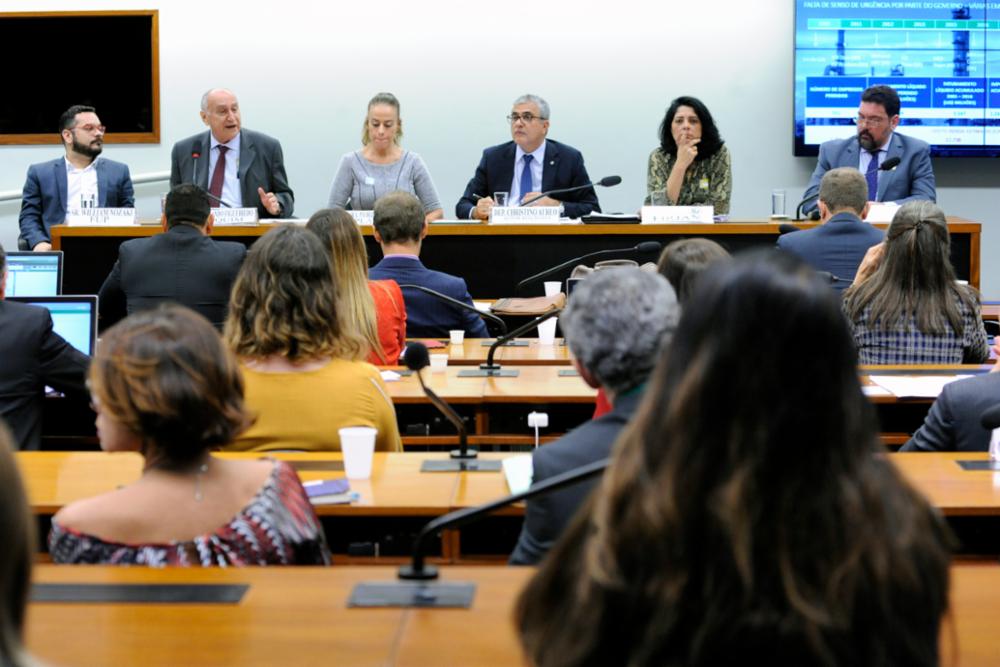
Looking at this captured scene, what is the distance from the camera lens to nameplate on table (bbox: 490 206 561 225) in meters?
7.24

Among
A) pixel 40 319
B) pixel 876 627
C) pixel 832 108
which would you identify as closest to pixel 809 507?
pixel 876 627

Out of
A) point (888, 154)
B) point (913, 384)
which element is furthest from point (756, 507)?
point (888, 154)

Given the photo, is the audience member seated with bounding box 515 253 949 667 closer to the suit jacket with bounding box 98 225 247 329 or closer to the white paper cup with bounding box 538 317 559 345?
the white paper cup with bounding box 538 317 559 345

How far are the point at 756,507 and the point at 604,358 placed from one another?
1.13 metres

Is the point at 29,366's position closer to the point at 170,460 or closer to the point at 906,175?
the point at 170,460

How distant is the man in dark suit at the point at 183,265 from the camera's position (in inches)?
221

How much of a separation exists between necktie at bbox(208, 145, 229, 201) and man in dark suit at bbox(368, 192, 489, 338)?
8.94 ft

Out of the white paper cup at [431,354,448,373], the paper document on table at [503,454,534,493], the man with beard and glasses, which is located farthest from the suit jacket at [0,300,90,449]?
the man with beard and glasses

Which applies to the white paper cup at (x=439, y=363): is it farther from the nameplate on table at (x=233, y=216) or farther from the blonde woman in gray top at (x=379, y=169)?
the blonde woman in gray top at (x=379, y=169)

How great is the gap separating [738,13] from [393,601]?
317 inches

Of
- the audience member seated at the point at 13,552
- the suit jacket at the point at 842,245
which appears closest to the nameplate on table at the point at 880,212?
the suit jacket at the point at 842,245

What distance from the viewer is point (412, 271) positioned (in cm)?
551

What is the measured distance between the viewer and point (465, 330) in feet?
19.0

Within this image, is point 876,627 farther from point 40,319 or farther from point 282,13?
point 282,13
